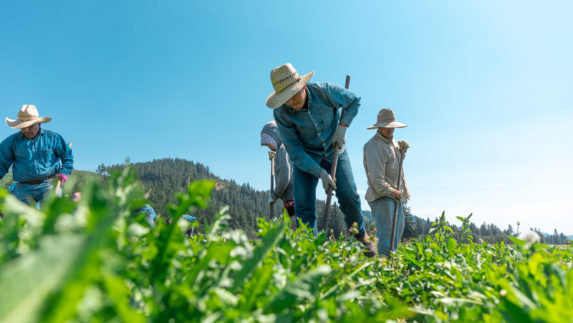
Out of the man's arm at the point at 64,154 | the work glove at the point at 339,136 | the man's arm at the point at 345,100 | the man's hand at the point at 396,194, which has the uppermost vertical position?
the man's arm at the point at 345,100

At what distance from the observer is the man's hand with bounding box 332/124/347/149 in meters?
4.89

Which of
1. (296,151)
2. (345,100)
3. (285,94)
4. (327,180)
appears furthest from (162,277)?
(345,100)

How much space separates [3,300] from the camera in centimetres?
34

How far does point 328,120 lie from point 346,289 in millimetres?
3944

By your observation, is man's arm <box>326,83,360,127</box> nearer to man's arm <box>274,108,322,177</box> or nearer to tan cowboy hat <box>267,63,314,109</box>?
tan cowboy hat <box>267,63,314,109</box>

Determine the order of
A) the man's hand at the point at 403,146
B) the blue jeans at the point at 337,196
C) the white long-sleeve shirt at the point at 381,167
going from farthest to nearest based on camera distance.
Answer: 1. the man's hand at the point at 403,146
2. the white long-sleeve shirt at the point at 381,167
3. the blue jeans at the point at 337,196

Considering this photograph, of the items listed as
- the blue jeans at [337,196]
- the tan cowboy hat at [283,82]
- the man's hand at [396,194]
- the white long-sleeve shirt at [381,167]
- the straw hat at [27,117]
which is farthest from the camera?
the straw hat at [27,117]

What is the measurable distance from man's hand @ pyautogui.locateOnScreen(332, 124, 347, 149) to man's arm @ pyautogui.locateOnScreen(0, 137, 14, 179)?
6.39 m

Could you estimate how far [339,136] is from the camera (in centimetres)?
488

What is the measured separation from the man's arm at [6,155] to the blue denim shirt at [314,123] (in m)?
5.61

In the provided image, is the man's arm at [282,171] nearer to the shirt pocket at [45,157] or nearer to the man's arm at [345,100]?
the man's arm at [345,100]

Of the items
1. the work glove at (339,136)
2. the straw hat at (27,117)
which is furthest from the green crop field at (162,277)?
the straw hat at (27,117)

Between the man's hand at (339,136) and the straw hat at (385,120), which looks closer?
the man's hand at (339,136)

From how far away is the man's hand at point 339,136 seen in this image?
489cm
